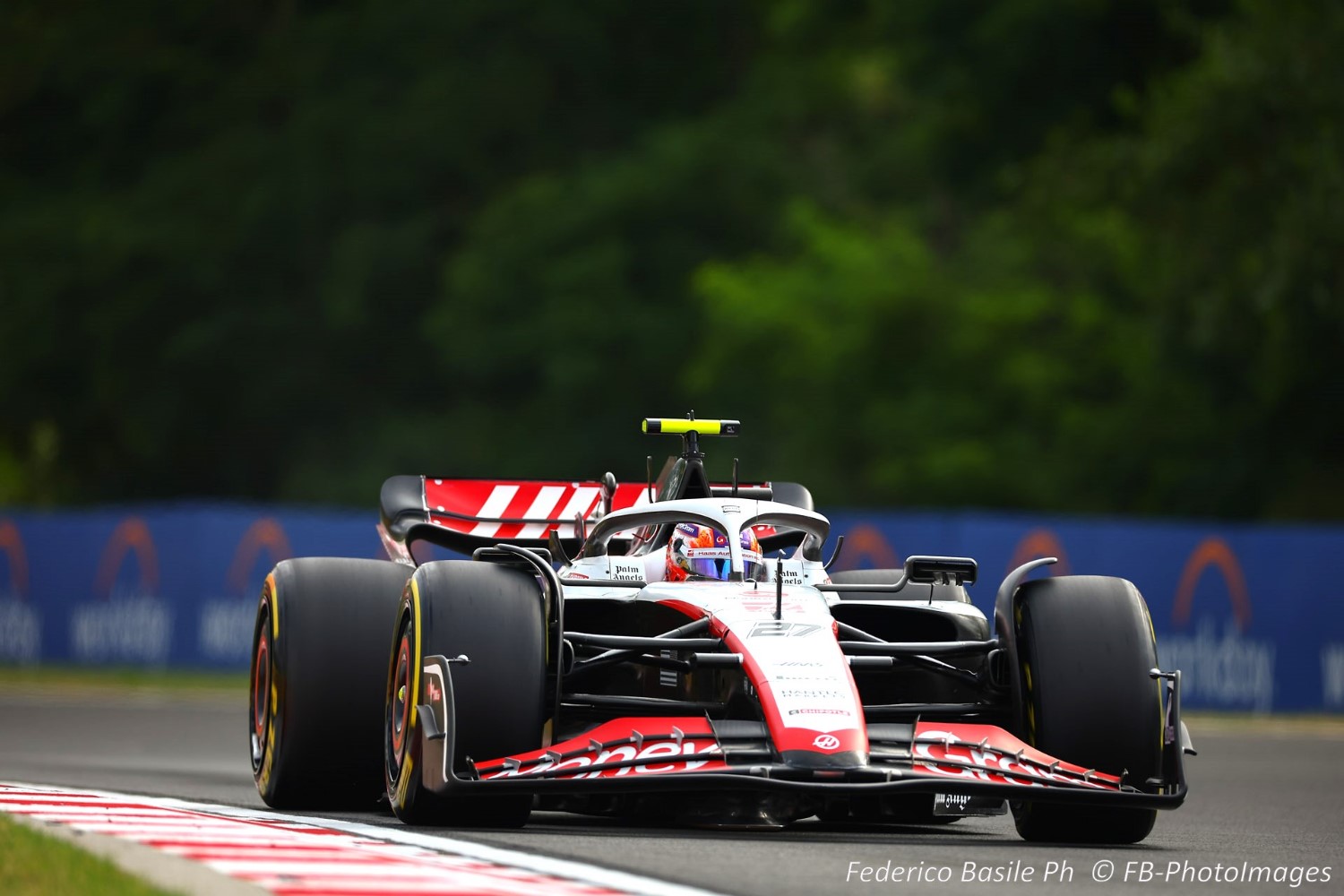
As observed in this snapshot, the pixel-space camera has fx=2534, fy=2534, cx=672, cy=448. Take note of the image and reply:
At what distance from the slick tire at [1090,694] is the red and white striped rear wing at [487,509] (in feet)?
10.5

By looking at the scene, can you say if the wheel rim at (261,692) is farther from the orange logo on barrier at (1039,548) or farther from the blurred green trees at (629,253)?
the blurred green trees at (629,253)

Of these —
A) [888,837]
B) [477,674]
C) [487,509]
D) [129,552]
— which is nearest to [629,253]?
[129,552]

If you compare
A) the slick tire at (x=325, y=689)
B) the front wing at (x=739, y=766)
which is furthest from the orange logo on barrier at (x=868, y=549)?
the front wing at (x=739, y=766)

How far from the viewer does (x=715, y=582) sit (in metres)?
10.6

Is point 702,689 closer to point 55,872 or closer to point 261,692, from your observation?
point 261,692

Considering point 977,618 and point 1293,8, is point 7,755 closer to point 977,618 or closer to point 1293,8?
point 977,618

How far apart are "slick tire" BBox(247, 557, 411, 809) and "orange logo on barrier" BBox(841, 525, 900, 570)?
1382 cm

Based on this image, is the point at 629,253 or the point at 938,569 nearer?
the point at 938,569

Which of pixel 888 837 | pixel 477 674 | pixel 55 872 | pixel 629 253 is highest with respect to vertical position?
pixel 629 253

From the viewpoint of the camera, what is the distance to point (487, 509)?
44.6ft

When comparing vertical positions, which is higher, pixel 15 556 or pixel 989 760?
pixel 15 556

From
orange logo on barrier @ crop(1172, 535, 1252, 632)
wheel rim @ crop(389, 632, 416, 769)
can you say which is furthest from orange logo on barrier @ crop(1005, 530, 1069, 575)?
wheel rim @ crop(389, 632, 416, 769)

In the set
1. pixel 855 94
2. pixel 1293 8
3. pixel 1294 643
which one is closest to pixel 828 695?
pixel 1294 643

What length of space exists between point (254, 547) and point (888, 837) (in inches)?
744
